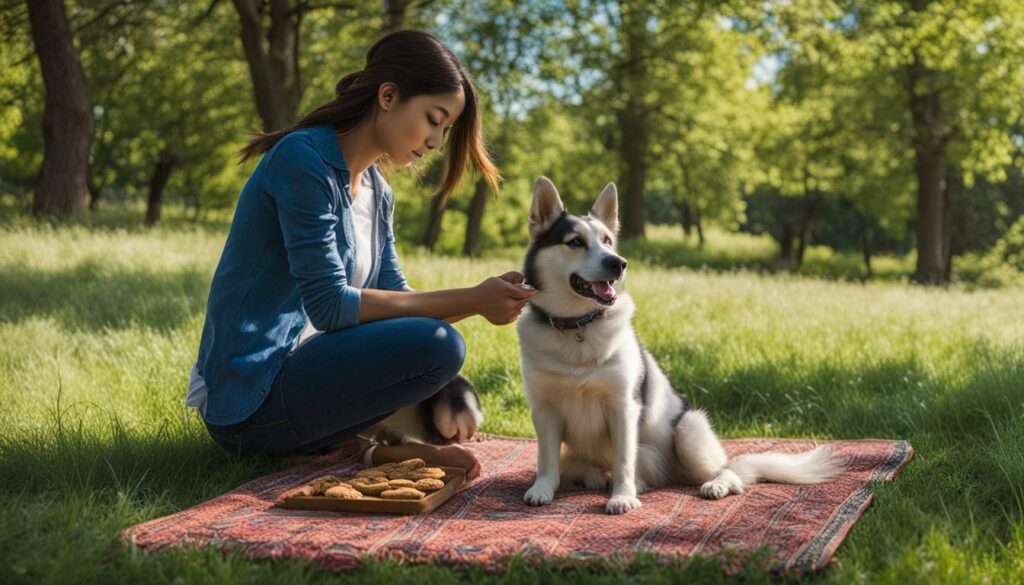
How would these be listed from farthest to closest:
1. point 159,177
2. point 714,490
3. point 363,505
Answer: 1. point 159,177
2. point 714,490
3. point 363,505

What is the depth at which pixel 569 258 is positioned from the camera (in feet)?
12.5

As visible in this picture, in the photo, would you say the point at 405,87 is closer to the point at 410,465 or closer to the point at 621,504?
the point at 410,465

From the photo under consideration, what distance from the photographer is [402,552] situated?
2859 mm

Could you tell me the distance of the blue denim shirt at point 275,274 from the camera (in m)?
3.51

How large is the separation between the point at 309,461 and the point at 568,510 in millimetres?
1556

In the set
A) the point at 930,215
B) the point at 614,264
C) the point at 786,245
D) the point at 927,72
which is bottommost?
the point at 786,245

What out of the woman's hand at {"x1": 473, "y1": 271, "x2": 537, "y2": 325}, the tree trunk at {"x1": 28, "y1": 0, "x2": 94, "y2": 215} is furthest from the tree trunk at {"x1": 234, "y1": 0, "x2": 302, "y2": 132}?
the woman's hand at {"x1": 473, "y1": 271, "x2": 537, "y2": 325}

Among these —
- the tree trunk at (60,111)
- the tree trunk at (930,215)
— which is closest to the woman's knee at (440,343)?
the tree trunk at (60,111)

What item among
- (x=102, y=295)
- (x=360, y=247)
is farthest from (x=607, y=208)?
(x=102, y=295)

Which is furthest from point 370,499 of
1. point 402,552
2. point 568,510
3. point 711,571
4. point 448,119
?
point 448,119

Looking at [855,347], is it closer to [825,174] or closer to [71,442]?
[71,442]

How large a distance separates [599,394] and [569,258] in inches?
24.9

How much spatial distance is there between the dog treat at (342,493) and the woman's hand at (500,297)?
3.01 feet

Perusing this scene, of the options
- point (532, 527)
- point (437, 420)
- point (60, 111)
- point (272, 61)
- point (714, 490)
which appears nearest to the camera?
point (532, 527)
